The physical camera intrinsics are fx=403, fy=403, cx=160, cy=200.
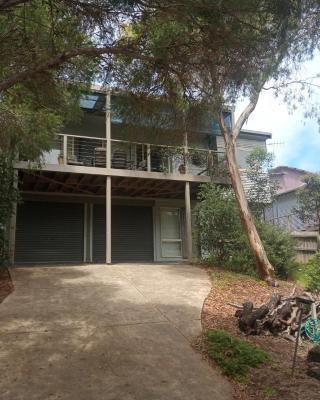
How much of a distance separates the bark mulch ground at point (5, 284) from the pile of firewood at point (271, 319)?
4476 millimetres

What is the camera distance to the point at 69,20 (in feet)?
19.8

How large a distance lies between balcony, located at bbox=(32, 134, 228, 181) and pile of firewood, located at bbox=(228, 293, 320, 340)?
701 centimetres

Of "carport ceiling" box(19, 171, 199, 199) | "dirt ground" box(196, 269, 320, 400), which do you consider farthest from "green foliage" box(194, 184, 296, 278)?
"carport ceiling" box(19, 171, 199, 199)

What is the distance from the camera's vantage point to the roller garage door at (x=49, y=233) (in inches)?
569

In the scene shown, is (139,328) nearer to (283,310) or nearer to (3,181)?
(283,310)

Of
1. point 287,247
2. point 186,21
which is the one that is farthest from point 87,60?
point 287,247

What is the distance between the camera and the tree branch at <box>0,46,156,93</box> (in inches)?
223

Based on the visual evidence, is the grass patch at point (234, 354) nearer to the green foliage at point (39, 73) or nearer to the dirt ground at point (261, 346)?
the dirt ground at point (261, 346)

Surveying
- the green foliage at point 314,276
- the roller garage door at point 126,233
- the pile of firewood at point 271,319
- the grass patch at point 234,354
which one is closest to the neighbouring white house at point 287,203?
the green foliage at point 314,276

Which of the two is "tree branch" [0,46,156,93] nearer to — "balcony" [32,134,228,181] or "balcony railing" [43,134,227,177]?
"balcony" [32,134,228,181]

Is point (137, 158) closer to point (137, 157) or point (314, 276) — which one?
point (137, 157)

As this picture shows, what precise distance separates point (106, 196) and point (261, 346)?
7845 millimetres

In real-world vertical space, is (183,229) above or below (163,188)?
below

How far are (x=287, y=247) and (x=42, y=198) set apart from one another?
8766 mm
